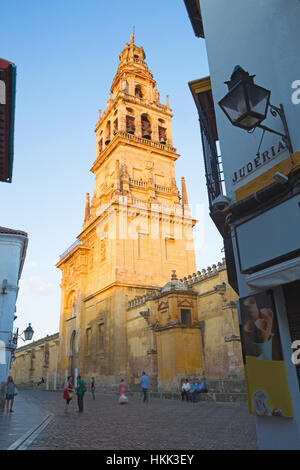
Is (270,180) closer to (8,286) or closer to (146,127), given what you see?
(8,286)

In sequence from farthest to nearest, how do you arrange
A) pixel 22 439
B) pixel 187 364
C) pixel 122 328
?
pixel 122 328, pixel 187 364, pixel 22 439

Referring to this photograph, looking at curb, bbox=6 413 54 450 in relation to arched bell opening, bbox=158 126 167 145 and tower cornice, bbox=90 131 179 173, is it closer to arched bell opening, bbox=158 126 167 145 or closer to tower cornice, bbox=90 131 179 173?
tower cornice, bbox=90 131 179 173

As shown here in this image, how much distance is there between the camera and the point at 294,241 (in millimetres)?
5082

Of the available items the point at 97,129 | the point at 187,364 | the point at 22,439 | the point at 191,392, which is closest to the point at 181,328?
the point at 187,364

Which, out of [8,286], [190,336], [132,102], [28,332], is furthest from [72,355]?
[132,102]

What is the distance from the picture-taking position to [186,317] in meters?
20.4

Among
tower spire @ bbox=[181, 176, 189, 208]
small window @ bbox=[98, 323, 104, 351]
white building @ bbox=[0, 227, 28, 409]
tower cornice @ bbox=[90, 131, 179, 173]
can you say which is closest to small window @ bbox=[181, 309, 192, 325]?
white building @ bbox=[0, 227, 28, 409]

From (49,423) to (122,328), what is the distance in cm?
1713

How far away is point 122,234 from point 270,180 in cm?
2448

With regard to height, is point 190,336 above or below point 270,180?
below

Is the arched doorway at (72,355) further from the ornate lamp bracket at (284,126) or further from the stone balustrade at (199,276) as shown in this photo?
the ornate lamp bracket at (284,126)

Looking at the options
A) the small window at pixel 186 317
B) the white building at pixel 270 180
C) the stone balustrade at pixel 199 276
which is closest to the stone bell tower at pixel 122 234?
the stone balustrade at pixel 199 276

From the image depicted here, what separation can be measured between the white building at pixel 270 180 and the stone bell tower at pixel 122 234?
22.1 m
